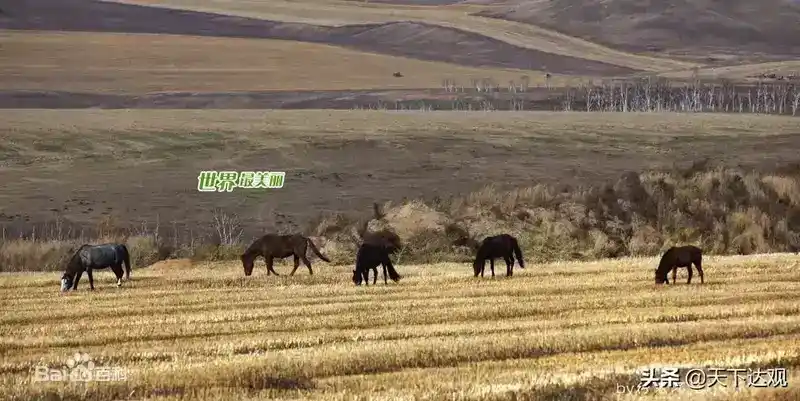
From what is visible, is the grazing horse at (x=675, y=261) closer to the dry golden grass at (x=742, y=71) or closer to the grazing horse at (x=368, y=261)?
the grazing horse at (x=368, y=261)

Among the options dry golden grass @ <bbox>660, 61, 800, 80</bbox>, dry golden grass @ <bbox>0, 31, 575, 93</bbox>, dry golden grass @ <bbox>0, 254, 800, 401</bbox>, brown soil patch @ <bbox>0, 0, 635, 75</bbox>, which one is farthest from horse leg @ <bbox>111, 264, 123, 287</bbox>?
brown soil patch @ <bbox>0, 0, 635, 75</bbox>

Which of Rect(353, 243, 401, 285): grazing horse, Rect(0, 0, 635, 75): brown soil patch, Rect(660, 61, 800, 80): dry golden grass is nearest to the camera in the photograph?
Rect(353, 243, 401, 285): grazing horse

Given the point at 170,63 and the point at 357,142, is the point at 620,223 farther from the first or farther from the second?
the point at 170,63

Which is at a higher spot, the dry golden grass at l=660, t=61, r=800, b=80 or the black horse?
the dry golden grass at l=660, t=61, r=800, b=80

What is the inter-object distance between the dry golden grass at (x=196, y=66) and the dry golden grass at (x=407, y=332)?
9439 centimetres

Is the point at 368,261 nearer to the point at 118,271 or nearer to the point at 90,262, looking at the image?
the point at 118,271

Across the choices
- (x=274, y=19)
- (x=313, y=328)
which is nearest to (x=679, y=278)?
(x=313, y=328)

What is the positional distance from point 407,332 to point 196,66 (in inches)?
5137

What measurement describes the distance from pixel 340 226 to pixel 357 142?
102 feet

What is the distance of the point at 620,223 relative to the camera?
105ft

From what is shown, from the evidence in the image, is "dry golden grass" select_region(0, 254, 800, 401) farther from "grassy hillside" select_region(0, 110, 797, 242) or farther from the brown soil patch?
the brown soil patch

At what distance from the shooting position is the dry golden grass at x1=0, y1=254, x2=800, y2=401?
12.3 meters

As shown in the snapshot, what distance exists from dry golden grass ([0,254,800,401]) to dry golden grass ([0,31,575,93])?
3716 inches

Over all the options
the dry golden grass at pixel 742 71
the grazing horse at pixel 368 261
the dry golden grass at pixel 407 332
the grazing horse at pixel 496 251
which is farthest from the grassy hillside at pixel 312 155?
the dry golden grass at pixel 742 71
